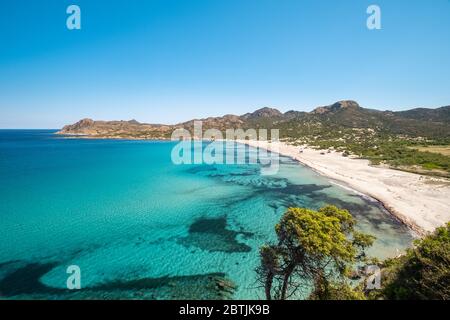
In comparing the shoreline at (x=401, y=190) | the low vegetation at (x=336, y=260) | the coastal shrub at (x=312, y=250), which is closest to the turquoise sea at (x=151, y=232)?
the shoreline at (x=401, y=190)

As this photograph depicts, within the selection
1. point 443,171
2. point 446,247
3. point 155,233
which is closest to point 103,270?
point 155,233

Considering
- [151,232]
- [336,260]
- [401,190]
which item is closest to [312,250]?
[336,260]

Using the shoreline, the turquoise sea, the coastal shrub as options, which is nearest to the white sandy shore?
the shoreline

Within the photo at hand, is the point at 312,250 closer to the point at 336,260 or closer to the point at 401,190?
the point at 336,260

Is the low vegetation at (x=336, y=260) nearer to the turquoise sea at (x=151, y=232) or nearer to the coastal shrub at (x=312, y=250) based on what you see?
the coastal shrub at (x=312, y=250)

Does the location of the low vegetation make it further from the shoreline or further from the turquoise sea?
the shoreline
